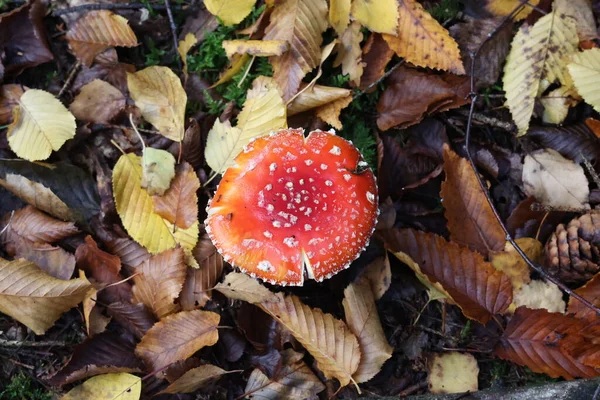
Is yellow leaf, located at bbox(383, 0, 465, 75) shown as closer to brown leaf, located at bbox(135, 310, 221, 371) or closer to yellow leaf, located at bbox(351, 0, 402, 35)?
yellow leaf, located at bbox(351, 0, 402, 35)

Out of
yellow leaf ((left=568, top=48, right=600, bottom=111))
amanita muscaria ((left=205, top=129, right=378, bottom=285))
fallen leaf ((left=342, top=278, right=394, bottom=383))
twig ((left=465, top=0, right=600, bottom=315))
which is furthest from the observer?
yellow leaf ((left=568, top=48, right=600, bottom=111))

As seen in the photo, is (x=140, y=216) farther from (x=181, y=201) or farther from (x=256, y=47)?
(x=256, y=47)

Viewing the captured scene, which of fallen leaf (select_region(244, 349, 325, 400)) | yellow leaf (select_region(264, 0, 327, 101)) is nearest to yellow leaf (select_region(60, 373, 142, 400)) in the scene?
fallen leaf (select_region(244, 349, 325, 400))

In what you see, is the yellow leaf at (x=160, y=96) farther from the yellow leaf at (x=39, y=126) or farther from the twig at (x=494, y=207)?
the twig at (x=494, y=207)

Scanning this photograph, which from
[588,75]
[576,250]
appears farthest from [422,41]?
[576,250]

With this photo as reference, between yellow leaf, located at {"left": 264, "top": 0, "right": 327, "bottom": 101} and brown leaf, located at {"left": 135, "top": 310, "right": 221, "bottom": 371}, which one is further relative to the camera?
yellow leaf, located at {"left": 264, "top": 0, "right": 327, "bottom": 101}

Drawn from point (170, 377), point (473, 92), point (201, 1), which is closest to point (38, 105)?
point (201, 1)
